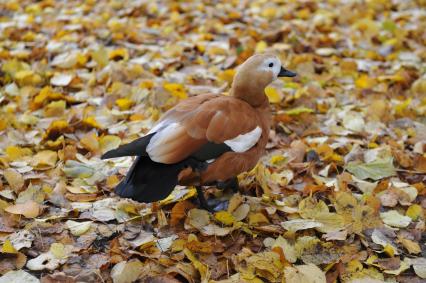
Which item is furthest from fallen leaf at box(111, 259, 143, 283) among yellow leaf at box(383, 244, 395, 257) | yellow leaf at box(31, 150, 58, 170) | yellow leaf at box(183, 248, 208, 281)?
yellow leaf at box(383, 244, 395, 257)

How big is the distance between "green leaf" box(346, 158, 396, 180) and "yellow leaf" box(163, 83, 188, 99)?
1352 millimetres

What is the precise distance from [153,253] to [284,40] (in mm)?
3488

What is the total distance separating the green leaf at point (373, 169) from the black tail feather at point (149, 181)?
121 cm

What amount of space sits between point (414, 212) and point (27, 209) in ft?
6.40

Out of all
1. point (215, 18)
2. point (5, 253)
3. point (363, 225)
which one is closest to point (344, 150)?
point (363, 225)

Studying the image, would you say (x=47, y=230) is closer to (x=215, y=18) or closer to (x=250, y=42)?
(x=250, y=42)

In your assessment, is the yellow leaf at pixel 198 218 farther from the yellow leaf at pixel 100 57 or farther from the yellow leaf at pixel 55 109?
the yellow leaf at pixel 100 57

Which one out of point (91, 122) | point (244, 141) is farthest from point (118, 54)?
point (244, 141)

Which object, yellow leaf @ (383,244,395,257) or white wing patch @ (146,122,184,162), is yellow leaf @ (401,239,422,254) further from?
white wing patch @ (146,122,184,162)

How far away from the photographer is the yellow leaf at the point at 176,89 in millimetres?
4180

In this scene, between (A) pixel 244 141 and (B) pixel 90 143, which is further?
(B) pixel 90 143

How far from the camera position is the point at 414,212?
3041 millimetres

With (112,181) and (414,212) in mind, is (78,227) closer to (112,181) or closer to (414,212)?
(112,181)

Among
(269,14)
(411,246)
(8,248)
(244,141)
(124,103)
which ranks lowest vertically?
(269,14)
